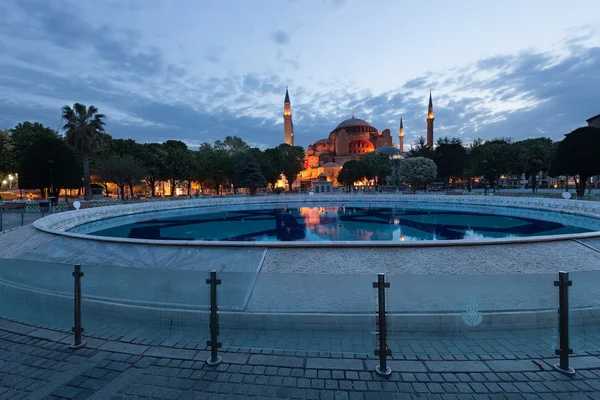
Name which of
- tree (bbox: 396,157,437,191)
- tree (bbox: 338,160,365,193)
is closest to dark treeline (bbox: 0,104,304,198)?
tree (bbox: 338,160,365,193)

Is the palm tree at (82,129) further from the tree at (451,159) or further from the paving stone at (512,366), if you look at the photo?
the tree at (451,159)

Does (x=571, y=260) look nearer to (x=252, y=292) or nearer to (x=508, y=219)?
(x=252, y=292)

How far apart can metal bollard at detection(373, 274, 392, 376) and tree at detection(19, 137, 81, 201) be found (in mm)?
45004

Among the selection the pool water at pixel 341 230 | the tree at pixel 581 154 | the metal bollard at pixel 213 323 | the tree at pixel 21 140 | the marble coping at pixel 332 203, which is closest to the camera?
the metal bollard at pixel 213 323

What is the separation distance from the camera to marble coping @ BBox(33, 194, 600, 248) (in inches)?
348

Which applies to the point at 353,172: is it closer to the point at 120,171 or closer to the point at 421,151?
the point at 421,151

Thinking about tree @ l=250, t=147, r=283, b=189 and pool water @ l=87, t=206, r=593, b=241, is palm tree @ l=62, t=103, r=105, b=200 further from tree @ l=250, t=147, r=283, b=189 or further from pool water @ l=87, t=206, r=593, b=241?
tree @ l=250, t=147, r=283, b=189

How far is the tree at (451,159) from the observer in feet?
184

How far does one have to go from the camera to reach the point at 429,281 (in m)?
4.90

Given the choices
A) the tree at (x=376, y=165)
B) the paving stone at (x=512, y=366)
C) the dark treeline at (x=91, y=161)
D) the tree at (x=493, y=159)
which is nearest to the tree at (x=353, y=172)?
the tree at (x=376, y=165)

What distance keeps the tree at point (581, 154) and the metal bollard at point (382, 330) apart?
145 ft

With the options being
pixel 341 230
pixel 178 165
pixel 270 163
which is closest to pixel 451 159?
pixel 270 163

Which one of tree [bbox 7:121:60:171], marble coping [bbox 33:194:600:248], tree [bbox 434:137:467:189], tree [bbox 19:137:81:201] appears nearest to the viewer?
marble coping [bbox 33:194:600:248]

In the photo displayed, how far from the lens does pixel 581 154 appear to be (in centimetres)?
3678
